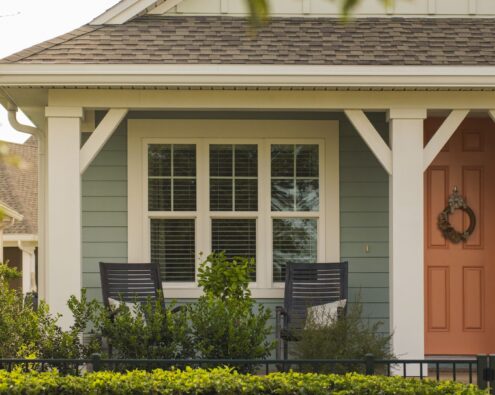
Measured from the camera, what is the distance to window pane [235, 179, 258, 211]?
8.77 meters

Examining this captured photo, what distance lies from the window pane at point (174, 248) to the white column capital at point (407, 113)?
2.39 metres

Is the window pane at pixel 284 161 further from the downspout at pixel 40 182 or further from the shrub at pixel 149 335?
the downspout at pixel 40 182

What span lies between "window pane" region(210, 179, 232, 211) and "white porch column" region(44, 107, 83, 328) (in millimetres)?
1784

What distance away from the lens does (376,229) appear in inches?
342

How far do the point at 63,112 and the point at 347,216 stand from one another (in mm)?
2974

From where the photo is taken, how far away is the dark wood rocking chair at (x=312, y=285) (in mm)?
8211

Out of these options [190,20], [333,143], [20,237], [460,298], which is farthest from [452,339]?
[20,237]

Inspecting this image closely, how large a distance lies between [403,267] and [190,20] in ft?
10.3

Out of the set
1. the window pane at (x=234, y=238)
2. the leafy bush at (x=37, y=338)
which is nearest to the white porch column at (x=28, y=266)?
the window pane at (x=234, y=238)

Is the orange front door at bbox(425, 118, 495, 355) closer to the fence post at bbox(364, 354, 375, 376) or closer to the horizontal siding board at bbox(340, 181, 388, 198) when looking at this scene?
the horizontal siding board at bbox(340, 181, 388, 198)

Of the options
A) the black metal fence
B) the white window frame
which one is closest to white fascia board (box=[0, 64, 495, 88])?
the white window frame

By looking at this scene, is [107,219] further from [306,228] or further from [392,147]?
[392,147]

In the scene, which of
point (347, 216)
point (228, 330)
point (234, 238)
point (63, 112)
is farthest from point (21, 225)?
point (228, 330)

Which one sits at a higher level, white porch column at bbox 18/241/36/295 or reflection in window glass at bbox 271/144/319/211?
reflection in window glass at bbox 271/144/319/211
